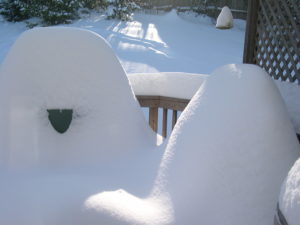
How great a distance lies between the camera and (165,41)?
13477 millimetres

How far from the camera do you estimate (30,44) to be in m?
2.62

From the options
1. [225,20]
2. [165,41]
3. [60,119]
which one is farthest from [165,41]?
[60,119]

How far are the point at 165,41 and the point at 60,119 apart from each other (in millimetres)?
11420

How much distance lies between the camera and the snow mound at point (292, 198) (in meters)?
0.97

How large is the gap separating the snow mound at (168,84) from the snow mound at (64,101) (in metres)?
0.98

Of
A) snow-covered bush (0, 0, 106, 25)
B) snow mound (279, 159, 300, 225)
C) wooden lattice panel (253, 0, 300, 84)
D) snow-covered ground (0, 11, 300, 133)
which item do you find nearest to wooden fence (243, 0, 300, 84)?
wooden lattice panel (253, 0, 300, 84)

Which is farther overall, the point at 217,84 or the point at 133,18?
the point at 133,18

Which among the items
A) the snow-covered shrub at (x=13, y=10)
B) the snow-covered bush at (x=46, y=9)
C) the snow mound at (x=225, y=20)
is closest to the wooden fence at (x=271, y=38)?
the snow mound at (x=225, y=20)

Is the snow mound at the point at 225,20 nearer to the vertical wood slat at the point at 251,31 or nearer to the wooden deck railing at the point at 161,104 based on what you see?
the vertical wood slat at the point at 251,31

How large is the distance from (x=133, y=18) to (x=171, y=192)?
15798 millimetres

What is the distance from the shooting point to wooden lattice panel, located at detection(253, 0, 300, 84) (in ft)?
Result: 11.3

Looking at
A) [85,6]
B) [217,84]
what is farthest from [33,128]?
[85,6]

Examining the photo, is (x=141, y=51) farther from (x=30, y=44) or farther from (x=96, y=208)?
(x=96, y=208)

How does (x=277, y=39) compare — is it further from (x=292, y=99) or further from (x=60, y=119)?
(x=60, y=119)
